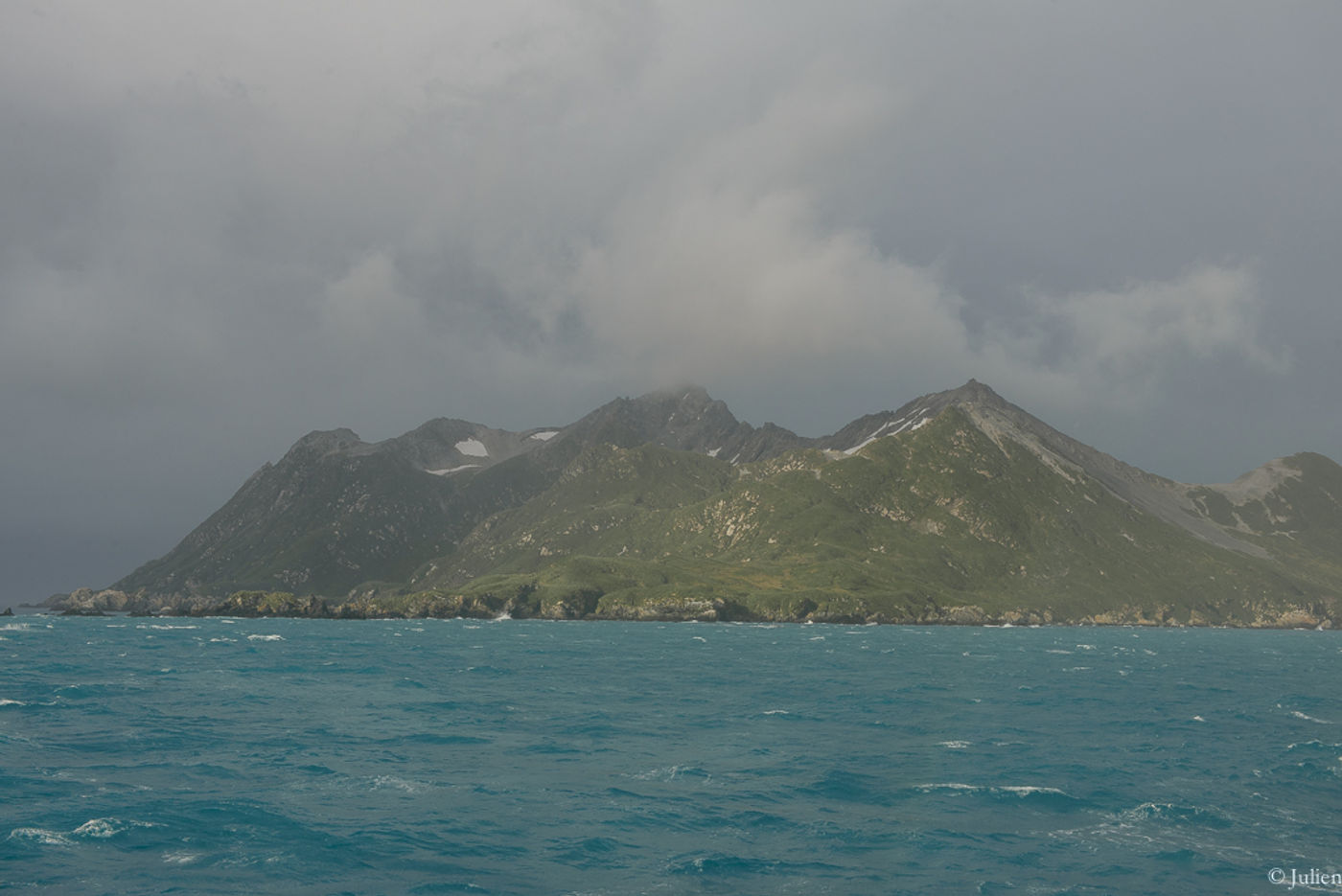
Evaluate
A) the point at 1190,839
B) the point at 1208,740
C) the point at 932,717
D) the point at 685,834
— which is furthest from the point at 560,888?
the point at 1208,740

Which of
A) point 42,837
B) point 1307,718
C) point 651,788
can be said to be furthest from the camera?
point 1307,718

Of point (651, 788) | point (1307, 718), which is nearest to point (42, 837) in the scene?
point (651, 788)

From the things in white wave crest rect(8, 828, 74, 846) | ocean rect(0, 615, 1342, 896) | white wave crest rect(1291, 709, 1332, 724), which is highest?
white wave crest rect(8, 828, 74, 846)

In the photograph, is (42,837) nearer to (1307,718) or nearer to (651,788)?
Result: (651,788)

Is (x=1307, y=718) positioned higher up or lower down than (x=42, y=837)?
lower down

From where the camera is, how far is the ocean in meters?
35.9

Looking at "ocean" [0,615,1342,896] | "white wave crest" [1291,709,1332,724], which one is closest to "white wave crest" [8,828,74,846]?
"ocean" [0,615,1342,896]

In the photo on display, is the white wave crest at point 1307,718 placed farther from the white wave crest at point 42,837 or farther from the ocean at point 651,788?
the white wave crest at point 42,837

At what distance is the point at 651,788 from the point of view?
50.2m

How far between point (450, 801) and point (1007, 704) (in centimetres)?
6149

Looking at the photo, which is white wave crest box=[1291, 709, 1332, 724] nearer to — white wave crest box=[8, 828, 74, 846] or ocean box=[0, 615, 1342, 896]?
ocean box=[0, 615, 1342, 896]

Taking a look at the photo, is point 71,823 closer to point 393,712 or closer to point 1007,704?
point 393,712

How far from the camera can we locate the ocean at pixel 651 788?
35.9m

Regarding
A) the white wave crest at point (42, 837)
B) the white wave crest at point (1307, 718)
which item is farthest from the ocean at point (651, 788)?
the white wave crest at point (1307, 718)
